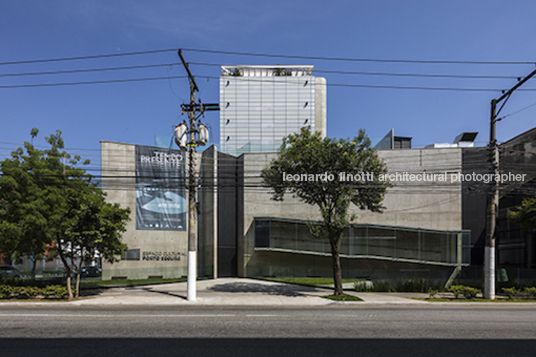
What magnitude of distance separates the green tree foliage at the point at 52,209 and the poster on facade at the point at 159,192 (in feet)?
43.8

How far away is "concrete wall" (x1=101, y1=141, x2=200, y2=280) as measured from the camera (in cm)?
3406

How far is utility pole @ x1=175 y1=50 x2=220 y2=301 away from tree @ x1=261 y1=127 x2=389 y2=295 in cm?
425

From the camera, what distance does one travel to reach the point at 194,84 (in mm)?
21297

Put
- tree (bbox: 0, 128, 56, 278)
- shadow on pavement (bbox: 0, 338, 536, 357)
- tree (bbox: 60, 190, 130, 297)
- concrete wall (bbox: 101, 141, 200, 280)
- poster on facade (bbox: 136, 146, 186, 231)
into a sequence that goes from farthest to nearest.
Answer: poster on facade (bbox: 136, 146, 186, 231) → concrete wall (bbox: 101, 141, 200, 280) → tree (bbox: 60, 190, 130, 297) → tree (bbox: 0, 128, 56, 278) → shadow on pavement (bbox: 0, 338, 536, 357)

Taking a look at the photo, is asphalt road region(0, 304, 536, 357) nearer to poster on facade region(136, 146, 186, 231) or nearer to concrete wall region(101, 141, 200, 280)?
concrete wall region(101, 141, 200, 280)

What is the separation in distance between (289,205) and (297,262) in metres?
5.11

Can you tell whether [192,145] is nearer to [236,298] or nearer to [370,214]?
[236,298]

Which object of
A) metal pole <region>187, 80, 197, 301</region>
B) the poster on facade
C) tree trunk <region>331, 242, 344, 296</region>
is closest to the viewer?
metal pole <region>187, 80, 197, 301</region>

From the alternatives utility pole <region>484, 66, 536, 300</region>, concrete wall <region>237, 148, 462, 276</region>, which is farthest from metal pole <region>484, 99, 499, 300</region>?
concrete wall <region>237, 148, 462, 276</region>

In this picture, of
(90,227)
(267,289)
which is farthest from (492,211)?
(90,227)

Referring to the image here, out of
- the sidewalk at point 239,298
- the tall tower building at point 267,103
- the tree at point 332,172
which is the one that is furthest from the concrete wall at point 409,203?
the tall tower building at point 267,103

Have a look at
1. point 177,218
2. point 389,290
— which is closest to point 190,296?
point 389,290

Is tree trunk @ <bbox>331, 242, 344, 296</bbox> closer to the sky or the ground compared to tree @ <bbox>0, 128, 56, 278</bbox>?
closer to the ground

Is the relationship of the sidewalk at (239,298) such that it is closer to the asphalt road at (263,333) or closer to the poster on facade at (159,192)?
the asphalt road at (263,333)
